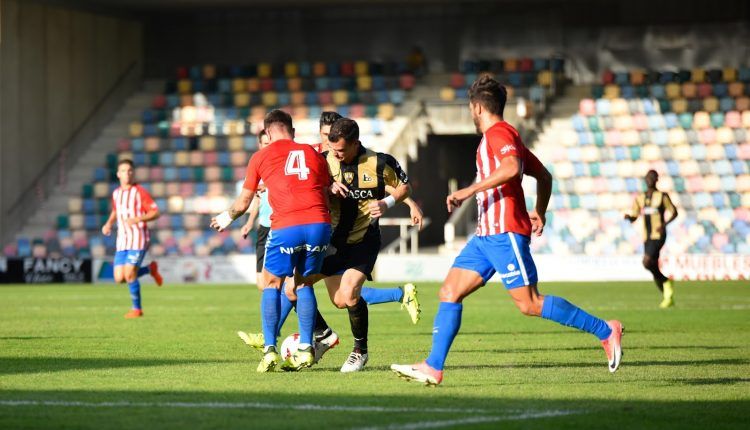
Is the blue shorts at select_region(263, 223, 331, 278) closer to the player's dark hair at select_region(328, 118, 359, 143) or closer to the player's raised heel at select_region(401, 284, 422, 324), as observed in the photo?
the player's dark hair at select_region(328, 118, 359, 143)

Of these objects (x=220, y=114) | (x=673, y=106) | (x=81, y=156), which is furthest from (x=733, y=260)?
(x=81, y=156)

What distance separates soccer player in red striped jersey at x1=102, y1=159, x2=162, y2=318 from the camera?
1833cm

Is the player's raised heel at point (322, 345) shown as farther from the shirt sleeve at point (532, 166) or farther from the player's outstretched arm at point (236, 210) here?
the shirt sleeve at point (532, 166)

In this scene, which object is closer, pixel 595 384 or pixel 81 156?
pixel 595 384

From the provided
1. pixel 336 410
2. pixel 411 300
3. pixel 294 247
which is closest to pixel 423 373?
pixel 336 410

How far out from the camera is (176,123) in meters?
36.8

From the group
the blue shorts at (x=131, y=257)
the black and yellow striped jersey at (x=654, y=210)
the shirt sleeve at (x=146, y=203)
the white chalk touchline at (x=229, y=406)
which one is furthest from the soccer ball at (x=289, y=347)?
the black and yellow striped jersey at (x=654, y=210)

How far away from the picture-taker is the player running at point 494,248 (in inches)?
354

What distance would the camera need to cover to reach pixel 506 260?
8.98 meters

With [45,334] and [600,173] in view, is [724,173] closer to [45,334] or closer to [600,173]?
[600,173]

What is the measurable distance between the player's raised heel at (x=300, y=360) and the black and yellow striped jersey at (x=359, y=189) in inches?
40.6

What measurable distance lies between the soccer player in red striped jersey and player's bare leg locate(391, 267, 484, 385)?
9712mm

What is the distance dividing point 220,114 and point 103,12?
4.06 m

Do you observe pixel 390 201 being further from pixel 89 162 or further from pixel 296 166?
pixel 89 162
